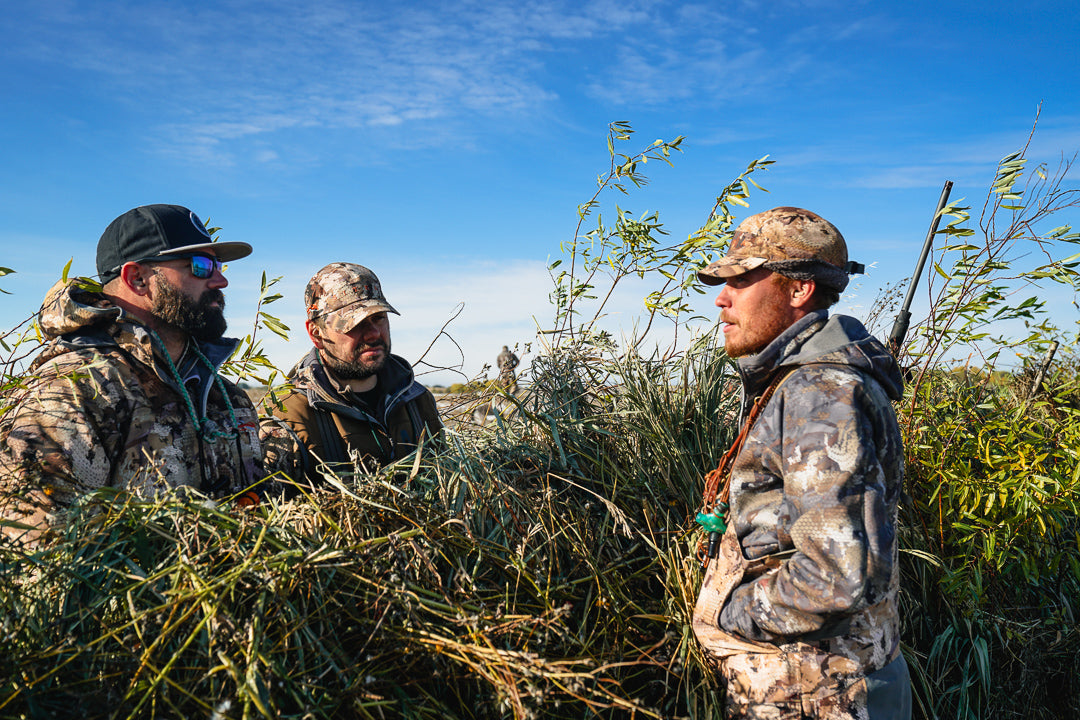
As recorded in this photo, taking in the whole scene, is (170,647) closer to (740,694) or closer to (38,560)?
(38,560)

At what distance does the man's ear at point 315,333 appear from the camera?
4.02 meters

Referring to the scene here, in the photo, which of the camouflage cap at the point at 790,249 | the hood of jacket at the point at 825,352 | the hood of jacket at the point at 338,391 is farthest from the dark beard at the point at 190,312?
the hood of jacket at the point at 825,352

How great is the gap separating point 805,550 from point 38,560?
196cm

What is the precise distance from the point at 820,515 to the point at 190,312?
2903 millimetres

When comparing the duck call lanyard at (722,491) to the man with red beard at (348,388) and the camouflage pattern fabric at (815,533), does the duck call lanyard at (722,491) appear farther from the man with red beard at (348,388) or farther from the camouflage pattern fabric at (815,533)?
the man with red beard at (348,388)

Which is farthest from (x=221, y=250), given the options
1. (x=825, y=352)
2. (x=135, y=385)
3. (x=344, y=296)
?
(x=825, y=352)

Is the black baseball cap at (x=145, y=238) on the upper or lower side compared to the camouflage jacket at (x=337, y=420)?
upper

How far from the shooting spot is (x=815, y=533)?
5.84 feet

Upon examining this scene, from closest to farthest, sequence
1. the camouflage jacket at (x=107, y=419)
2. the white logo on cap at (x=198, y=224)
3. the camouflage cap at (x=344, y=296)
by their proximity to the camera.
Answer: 1. the camouflage jacket at (x=107, y=419)
2. the white logo on cap at (x=198, y=224)
3. the camouflage cap at (x=344, y=296)

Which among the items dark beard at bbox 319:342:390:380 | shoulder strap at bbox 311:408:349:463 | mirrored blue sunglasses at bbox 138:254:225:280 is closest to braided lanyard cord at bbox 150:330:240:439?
mirrored blue sunglasses at bbox 138:254:225:280

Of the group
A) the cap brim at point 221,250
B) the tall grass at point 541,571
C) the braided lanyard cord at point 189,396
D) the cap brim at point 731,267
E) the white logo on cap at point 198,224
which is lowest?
the tall grass at point 541,571

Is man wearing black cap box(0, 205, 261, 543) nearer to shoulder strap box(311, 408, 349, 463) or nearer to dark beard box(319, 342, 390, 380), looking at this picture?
shoulder strap box(311, 408, 349, 463)

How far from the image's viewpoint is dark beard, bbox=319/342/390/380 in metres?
3.94

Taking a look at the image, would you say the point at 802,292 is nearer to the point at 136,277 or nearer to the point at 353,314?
the point at 353,314
